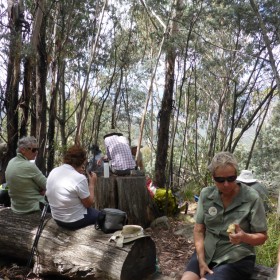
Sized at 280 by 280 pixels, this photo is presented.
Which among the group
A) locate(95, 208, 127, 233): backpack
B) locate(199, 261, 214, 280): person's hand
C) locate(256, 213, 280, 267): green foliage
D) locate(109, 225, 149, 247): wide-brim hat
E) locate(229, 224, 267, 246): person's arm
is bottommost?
locate(256, 213, 280, 267): green foliage

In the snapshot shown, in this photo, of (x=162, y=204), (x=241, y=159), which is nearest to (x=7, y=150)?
(x=162, y=204)

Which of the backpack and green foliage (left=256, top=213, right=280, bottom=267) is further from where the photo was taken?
green foliage (left=256, top=213, right=280, bottom=267)

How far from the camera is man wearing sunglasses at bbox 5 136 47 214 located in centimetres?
407

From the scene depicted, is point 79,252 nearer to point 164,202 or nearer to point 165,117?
point 164,202

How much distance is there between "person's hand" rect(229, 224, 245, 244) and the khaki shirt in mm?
151

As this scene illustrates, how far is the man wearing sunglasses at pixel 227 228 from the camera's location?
247 cm

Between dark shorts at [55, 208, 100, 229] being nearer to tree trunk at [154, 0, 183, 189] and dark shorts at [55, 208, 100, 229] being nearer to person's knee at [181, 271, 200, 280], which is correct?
person's knee at [181, 271, 200, 280]

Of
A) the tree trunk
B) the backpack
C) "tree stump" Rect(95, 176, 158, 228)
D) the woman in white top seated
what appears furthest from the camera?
the tree trunk

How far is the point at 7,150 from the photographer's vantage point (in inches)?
301

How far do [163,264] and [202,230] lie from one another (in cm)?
176

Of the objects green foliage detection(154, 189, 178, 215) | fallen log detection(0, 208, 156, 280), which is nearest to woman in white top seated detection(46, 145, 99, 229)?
fallen log detection(0, 208, 156, 280)

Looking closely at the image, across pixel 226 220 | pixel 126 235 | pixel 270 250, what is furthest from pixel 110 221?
pixel 270 250

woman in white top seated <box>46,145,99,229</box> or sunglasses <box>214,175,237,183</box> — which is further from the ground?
sunglasses <box>214,175,237,183</box>

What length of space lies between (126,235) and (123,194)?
210 centimetres
